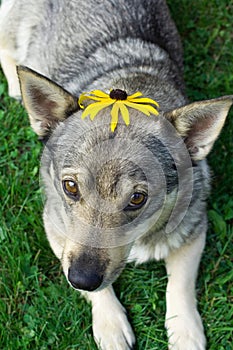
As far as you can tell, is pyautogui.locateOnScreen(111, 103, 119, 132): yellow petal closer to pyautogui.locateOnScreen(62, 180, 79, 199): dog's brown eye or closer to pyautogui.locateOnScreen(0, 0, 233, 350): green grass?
pyautogui.locateOnScreen(62, 180, 79, 199): dog's brown eye

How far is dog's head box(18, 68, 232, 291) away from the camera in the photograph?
3.20 meters

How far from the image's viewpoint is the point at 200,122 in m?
3.36

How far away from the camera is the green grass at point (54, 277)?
398 centimetres

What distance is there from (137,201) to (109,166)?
0.92ft

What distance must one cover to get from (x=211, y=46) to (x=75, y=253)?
9.92 ft

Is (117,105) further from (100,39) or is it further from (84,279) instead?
(100,39)

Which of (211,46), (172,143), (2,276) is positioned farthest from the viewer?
(211,46)

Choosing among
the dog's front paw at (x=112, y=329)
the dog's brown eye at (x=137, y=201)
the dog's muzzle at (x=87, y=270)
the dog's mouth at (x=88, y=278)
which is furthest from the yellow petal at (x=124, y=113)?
the dog's front paw at (x=112, y=329)

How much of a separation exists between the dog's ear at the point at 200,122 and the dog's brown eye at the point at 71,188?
0.66 metres

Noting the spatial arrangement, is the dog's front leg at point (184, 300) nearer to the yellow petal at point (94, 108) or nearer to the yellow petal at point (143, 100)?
the yellow petal at point (143, 100)

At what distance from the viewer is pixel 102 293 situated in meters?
3.94

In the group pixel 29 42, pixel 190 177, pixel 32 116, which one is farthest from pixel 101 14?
pixel 190 177

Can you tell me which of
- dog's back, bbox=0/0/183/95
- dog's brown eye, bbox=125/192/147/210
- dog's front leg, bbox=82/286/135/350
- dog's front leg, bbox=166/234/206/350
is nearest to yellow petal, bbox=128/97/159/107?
dog's brown eye, bbox=125/192/147/210

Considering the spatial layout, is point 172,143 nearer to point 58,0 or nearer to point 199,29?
point 58,0
